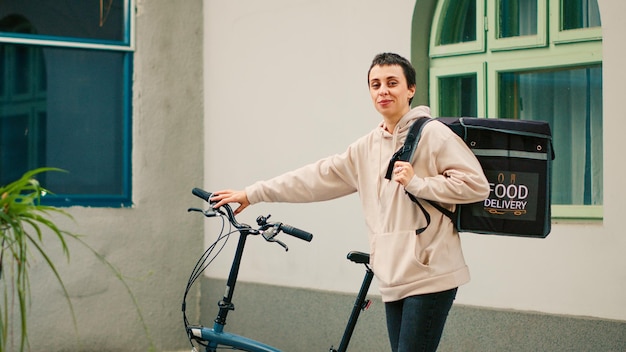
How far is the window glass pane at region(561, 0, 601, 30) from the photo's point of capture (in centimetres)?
561

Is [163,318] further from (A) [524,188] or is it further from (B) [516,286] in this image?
(A) [524,188]

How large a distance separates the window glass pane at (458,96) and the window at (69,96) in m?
2.87

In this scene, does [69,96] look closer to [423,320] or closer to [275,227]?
[275,227]

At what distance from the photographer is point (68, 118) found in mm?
7992

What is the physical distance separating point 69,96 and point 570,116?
4.08 m

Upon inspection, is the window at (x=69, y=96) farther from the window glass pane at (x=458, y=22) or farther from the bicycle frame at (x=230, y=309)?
the bicycle frame at (x=230, y=309)

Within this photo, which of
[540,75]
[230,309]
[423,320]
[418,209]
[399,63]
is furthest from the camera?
[540,75]

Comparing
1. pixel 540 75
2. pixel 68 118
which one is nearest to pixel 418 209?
pixel 540 75

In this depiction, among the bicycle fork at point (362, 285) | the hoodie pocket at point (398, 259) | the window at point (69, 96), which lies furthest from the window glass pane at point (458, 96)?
the window at point (69, 96)

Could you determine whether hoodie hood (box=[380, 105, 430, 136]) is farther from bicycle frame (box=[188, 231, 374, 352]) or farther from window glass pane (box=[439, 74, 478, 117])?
window glass pane (box=[439, 74, 478, 117])

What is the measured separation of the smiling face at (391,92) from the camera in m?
4.04

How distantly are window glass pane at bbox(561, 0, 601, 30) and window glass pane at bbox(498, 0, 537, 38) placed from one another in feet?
0.73

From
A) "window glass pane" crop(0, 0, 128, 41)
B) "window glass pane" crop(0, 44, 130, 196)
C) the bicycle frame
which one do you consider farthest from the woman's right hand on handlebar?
"window glass pane" crop(0, 0, 128, 41)

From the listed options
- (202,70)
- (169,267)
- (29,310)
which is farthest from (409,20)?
(29,310)
